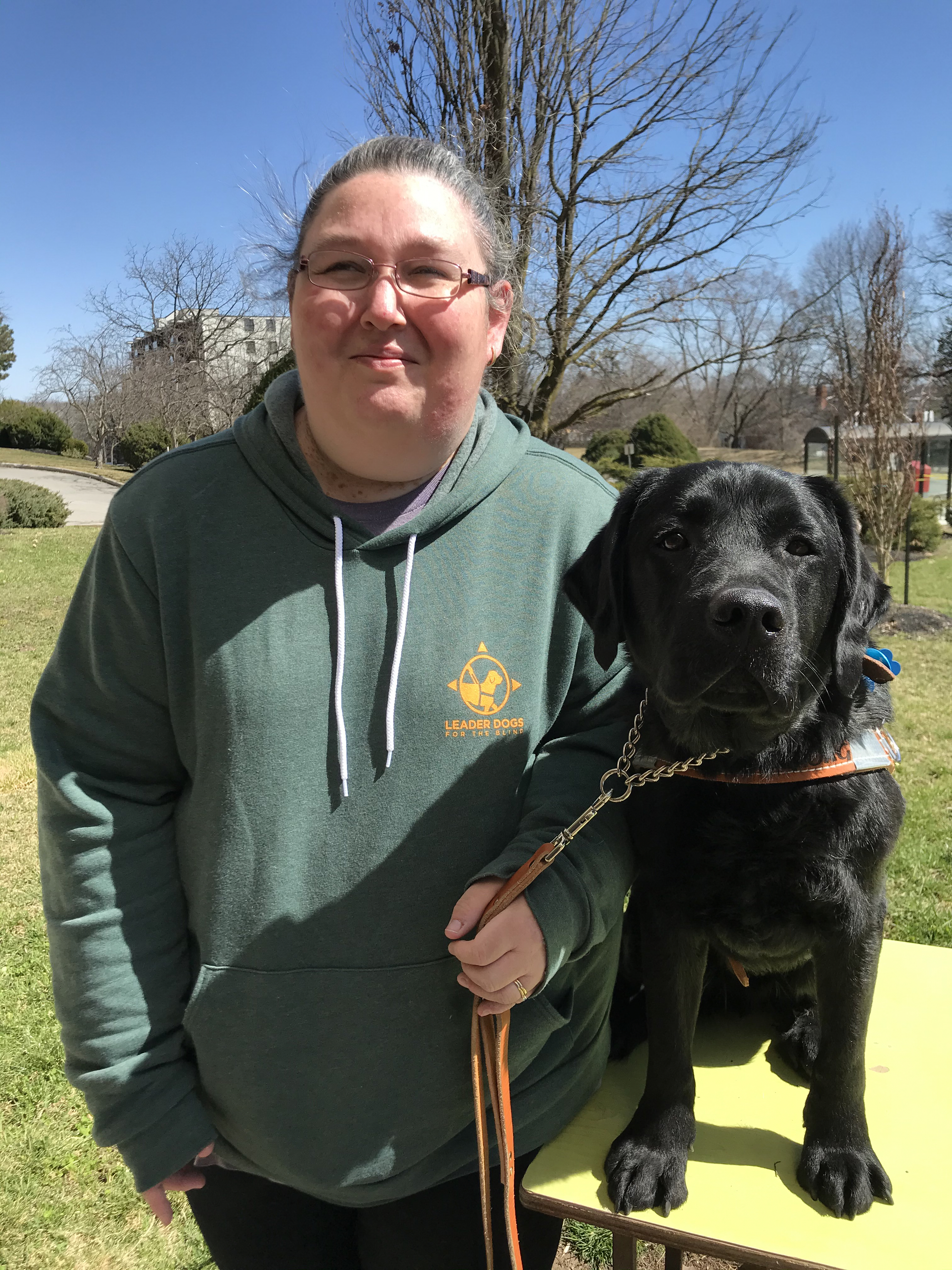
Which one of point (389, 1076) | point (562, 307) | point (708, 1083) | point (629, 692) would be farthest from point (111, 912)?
point (562, 307)

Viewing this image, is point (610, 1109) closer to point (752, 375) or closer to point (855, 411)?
point (855, 411)

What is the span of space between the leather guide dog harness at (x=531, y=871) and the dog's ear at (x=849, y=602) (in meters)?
0.07

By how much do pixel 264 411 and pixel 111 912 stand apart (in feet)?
3.34

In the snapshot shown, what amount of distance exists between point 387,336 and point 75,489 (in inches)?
986

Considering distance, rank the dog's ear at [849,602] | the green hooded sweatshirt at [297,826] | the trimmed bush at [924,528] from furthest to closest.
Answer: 1. the trimmed bush at [924,528]
2. the dog's ear at [849,602]
3. the green hooded sweatshirt at [297,826]

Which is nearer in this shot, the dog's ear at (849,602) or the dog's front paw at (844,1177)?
the dog's front paw at (844,1177)

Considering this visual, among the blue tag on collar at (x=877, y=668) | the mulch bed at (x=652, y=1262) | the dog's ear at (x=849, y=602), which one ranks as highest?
the dog's ear at (x=849, y=602)

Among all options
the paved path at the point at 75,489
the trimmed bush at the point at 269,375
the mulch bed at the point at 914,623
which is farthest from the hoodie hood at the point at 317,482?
the paved path at the point at 75,489

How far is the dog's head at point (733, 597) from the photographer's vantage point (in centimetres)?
163

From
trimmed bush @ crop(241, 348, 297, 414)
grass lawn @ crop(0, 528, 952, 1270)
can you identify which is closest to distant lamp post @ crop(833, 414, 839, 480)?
grass lawn @ crop(0, 528, 952, 1270)

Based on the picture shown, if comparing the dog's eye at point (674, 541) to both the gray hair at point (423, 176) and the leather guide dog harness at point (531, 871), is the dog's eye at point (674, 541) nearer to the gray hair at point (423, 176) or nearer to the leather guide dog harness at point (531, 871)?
the leather guide dog harness at point (531, 871)

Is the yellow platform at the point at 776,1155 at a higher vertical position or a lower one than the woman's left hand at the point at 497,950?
lower

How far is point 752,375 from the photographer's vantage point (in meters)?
45.4

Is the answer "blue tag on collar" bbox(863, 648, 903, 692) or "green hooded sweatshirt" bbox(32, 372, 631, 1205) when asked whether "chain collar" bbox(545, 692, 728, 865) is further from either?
"blue tag on collar" bbox(863, 648, 903, 692)
